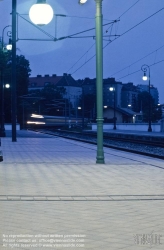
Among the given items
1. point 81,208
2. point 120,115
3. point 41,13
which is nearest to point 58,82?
point 120,115

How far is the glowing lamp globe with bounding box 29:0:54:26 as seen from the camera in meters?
12.2

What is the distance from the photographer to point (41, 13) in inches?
481

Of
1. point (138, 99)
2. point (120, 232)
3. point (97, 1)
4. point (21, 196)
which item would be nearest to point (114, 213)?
point (120, 232)

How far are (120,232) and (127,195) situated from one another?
3.44m

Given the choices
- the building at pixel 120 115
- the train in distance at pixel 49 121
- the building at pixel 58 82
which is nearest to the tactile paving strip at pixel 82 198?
the train in distance at pixel 49 121

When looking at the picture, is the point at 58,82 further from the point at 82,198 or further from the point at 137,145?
the point at 82,198

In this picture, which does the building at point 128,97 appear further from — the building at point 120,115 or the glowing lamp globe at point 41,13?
the glowing lamp globe at point 41,13

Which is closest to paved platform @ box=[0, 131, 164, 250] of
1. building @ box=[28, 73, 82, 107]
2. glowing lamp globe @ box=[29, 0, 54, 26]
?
glowing lamp globe @ box=[29, 0, 54, 26]

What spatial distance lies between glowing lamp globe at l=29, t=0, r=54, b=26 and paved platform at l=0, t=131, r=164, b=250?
340 cm

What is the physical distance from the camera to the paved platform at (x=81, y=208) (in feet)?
20.8

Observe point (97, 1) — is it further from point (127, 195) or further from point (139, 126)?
point (139, 126)

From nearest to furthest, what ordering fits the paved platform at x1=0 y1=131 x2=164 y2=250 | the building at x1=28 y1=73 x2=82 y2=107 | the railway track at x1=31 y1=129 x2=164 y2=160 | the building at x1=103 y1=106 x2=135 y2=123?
the paved platform at x1=0 y1=131 x2=164 y2=250
the railway track at x1=31 y1=129 x2=164 y2=160
the building at x1=103 y1=106 x2=135 y2=123
the building at x1=28 y1=73 x2=82 y2=107

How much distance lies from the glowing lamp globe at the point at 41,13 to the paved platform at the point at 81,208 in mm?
3401

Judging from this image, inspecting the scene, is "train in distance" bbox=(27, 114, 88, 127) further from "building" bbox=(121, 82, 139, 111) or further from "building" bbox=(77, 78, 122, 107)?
"building" bbox=(121, 82, 139, 111)
